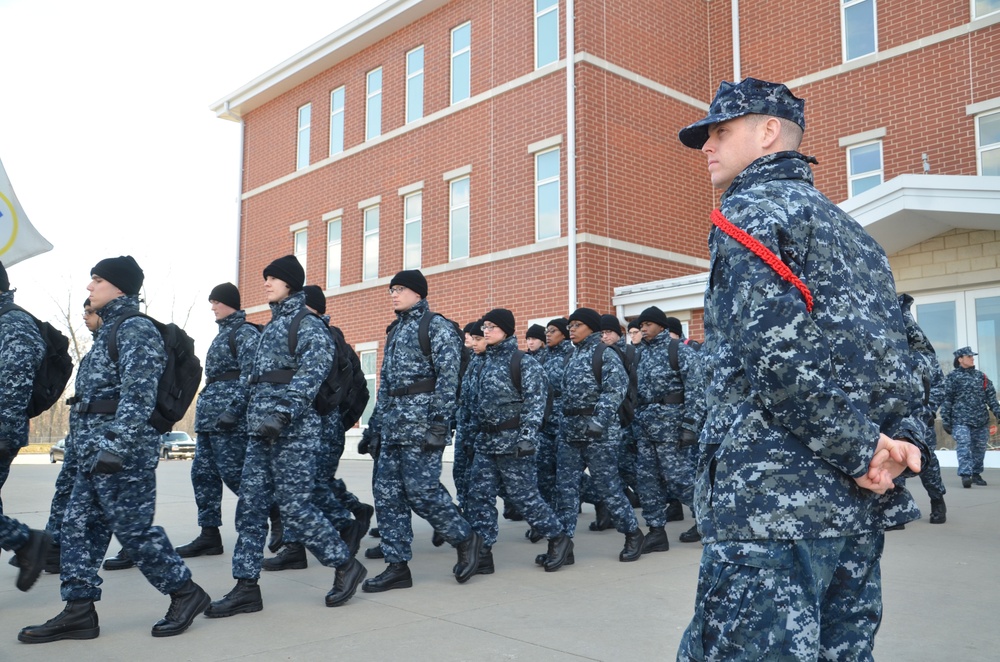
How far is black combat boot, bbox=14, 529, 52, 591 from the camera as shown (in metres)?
5.17

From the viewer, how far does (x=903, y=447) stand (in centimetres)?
209

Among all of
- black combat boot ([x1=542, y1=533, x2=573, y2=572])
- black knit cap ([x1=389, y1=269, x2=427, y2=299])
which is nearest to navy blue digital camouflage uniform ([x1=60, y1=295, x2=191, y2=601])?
black knit cap ([x1=389, y1=269, x2=427, y2=299])

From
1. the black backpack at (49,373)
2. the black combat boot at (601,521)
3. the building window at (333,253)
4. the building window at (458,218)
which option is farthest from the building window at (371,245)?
the black backpack at (49,373)

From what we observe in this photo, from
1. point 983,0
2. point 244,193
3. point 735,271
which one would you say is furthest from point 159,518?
point 244,193

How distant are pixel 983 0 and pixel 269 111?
18.6m

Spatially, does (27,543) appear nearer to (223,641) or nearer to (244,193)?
(223,641)

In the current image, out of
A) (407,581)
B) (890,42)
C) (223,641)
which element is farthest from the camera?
(890,42)

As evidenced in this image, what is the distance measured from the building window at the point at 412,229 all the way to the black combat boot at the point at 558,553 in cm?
1422

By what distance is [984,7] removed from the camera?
15469mm

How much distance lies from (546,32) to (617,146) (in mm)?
2912

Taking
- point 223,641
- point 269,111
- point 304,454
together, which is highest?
point 269,111

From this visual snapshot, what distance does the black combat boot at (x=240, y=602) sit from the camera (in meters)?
5.25

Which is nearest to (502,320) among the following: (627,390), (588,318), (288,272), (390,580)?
(588,318)

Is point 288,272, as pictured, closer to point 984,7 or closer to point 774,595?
point 774,595
